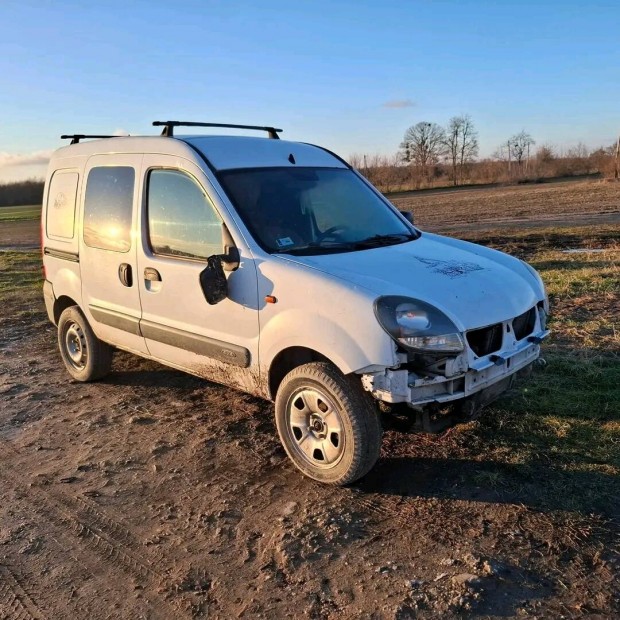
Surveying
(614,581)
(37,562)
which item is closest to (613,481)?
(614,581)

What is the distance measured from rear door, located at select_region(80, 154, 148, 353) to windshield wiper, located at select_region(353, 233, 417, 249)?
5.86 feet

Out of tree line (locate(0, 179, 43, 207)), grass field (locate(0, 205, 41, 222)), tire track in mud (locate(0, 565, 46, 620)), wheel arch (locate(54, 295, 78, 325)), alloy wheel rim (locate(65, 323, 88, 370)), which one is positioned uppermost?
tree line (locate(0, 179, 43, 207))

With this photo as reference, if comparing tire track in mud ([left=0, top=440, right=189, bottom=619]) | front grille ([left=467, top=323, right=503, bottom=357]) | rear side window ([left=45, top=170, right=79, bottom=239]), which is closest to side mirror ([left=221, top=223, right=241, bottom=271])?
front grille ([left=467, top=323, right=503, bottom=357])

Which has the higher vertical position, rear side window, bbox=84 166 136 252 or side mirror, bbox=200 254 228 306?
rear side window, bbox=84 166 136 252

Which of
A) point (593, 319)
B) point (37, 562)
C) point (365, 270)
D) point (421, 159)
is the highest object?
point (421, 159)

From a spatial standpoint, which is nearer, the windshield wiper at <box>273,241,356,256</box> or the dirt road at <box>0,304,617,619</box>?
the dirt road at <box>0,304,617,619</box>

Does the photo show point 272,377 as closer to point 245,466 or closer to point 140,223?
point 245,466

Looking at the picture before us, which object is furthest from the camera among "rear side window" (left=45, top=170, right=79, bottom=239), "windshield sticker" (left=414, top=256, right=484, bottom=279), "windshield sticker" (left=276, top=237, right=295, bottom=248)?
"rear side window" (left=45, top=170, right=79, bottom=239)

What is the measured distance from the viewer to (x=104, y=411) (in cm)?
531

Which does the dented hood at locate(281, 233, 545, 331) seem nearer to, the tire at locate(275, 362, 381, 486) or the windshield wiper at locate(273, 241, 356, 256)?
the windshield wiper at locate(273, 241, 356, 256)

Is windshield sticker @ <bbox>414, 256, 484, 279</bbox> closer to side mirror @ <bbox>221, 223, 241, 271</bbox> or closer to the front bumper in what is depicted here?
the front bumper

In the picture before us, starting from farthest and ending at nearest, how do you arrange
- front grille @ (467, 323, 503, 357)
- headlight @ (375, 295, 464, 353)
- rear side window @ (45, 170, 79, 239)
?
rear side window @ (45, 170, 79, 239) → front grille @ (467, 323, 503, 357) → headlight @ (375, 295, 464, 353)

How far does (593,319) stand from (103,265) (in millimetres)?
5107

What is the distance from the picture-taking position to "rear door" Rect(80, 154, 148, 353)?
4.95 meters
